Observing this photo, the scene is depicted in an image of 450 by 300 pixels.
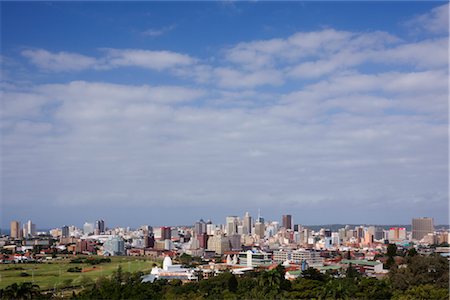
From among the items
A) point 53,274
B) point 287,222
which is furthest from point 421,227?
point 53,274

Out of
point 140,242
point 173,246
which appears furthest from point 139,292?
point 140,242

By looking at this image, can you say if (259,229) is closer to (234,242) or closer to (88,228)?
(234,242)

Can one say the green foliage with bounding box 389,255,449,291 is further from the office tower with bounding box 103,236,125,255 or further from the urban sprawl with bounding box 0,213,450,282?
the office tower with bounding box 103,236,125,255

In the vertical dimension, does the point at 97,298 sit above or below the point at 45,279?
above

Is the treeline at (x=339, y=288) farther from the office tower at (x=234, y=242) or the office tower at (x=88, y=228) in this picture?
the office tower at (x=88, y=228)

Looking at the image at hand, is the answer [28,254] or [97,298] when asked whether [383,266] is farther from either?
[28,254]

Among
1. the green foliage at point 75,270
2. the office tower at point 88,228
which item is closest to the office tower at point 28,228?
the office tower at point 88,228
